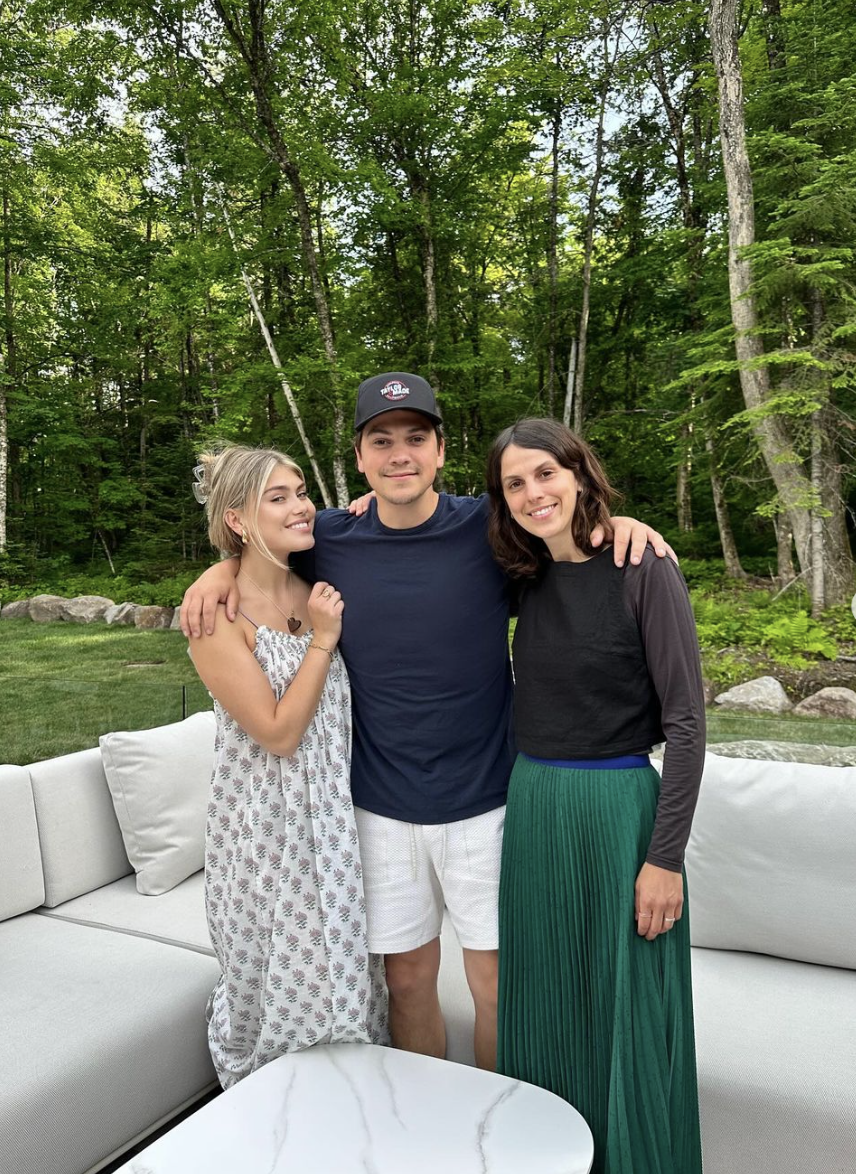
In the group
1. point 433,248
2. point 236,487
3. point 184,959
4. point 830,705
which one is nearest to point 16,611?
point 433,248

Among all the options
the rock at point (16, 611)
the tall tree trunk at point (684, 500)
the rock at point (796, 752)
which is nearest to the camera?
the rock at point (796, 752)

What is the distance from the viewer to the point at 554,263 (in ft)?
34.5

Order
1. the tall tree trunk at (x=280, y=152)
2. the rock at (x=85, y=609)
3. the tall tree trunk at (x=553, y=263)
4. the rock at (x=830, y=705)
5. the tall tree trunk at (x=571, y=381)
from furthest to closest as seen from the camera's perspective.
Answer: the tall tree trunk at (x=553, y=263)
the tall tree trunk at (x=571, y=381)
the rock at (x=85, y=609)
the tall tree trunk at (x=280, y=152)
the rock at (x=830, y=705)

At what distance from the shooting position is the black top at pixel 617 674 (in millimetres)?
1300

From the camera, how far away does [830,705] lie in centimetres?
544

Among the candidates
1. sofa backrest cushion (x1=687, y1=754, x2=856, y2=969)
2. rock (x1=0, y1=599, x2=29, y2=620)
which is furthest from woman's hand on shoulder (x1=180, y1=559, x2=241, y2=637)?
rock (x1=0, y1=599, x2=29, y2=620)

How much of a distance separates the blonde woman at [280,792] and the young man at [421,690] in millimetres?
51

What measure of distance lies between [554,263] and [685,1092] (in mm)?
10497

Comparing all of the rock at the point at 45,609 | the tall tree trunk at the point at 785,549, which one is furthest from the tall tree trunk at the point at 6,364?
the tall tree trunk at the point at 785,549

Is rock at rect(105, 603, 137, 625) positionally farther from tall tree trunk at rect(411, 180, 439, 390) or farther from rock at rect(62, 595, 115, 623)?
tall tree trunk at rect(411, 180, 439, 390)

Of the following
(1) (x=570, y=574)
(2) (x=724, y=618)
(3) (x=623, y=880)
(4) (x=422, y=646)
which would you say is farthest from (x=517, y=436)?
(2) (x=724, y=618)

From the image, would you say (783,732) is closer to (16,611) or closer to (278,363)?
(278,363)

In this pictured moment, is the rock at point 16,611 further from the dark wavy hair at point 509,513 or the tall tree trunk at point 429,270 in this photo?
the dark wavy hair at point 509,513

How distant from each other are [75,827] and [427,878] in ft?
4.21
